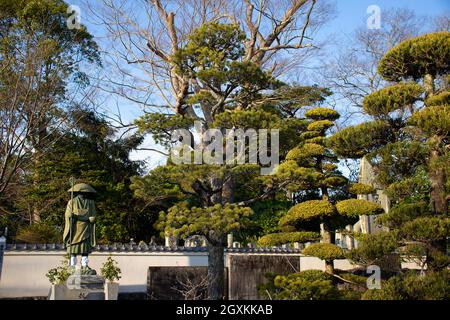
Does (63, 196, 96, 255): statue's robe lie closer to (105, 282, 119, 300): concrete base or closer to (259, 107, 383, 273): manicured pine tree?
(105, 282, 119, 300): concrete base

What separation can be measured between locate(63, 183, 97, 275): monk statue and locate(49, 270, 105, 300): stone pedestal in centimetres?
40

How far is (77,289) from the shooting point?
652 cm

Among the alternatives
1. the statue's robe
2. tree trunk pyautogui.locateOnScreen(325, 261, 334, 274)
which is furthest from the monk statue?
tree trunk pyautogui.locateOnScreen(325, 261, 334, 274)

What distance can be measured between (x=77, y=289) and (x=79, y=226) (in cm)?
107

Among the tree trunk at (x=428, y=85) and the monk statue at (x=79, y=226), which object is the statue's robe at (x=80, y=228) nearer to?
the monk statue at (x=79, y=226)

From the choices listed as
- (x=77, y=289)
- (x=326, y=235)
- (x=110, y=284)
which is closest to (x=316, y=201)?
(x=326, y=235)

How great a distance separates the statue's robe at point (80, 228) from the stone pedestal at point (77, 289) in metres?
0.54

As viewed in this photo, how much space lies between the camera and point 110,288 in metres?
6.93

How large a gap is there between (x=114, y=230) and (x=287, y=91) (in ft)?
22.0

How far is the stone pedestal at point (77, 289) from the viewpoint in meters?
6.45

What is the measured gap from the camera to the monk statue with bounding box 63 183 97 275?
7.02 meters
